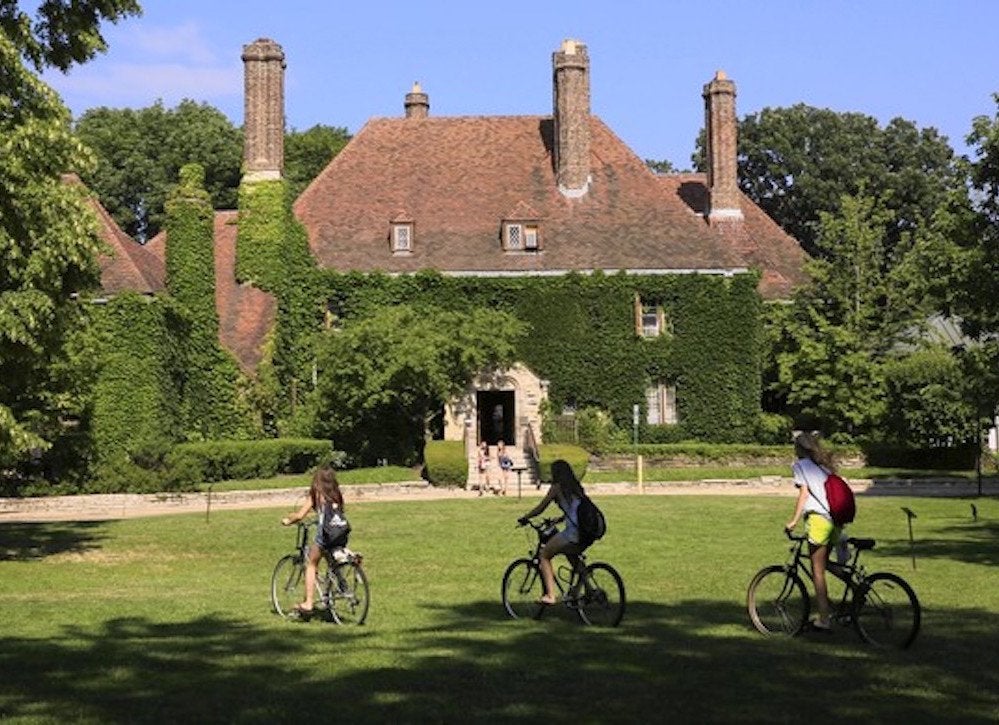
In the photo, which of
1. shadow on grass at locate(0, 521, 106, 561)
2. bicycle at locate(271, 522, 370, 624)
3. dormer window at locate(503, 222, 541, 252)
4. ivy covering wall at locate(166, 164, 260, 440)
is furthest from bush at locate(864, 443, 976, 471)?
bicycle at locate(271, 522, 370, 624)

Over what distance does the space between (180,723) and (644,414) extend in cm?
4128

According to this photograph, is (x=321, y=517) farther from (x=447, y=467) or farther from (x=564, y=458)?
(x=564, y=458)

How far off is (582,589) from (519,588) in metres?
0.97

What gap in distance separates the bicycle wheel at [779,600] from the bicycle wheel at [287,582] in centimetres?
499

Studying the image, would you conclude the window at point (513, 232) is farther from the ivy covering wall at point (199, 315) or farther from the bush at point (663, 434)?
the ivy covering wall at point (199, 315)

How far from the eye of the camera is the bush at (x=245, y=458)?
39.7 meters

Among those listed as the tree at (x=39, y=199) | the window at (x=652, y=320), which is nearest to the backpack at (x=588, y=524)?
the tree at (x=39, y=199)

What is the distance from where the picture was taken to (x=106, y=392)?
4075cm

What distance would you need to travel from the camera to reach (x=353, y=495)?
38594 mm

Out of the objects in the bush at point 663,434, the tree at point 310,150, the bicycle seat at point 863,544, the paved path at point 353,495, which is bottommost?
the paved path at point 353,495

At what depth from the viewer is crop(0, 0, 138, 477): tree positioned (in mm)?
21109

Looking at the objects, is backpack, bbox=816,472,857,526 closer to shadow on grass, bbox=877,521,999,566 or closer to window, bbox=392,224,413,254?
shadow on grass, bbox=877,521,999,566

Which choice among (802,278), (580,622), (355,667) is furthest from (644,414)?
(355,667)

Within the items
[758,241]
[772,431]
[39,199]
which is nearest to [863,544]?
[39,199]
